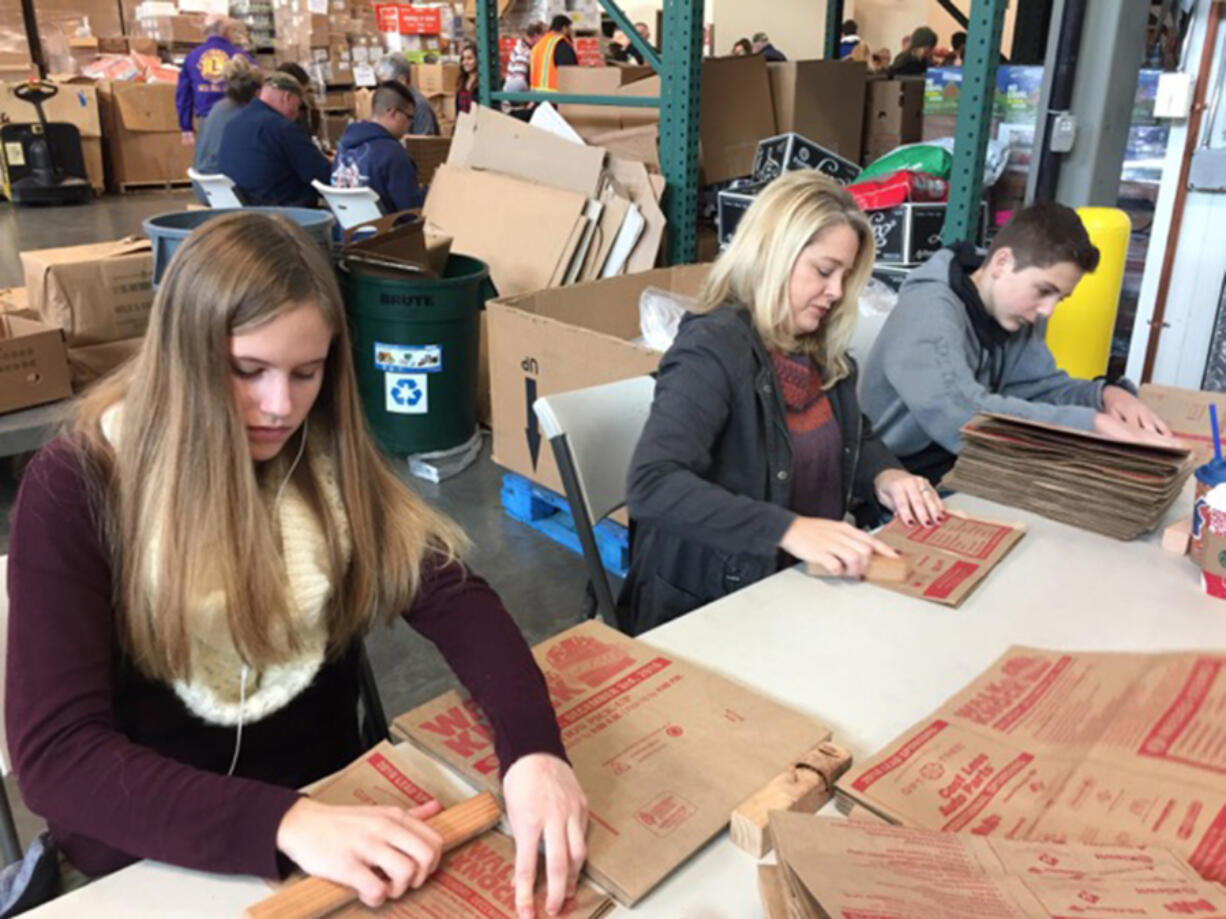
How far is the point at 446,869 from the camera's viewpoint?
79 centimetres

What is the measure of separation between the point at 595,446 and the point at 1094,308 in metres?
1.79

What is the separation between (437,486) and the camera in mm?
3283

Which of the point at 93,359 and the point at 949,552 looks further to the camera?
the point at 93,359

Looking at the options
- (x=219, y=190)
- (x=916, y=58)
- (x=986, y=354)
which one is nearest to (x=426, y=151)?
(x=219, y=190)

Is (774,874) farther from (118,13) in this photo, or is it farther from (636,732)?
(118,13)

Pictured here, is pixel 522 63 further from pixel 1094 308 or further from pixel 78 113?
pixel 78 113

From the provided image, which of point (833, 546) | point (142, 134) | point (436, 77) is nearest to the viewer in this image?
point (833, 546)

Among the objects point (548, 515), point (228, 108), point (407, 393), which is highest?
point (228, 108)

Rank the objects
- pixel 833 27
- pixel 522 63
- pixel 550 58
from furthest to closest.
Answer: pixel 522 63
pixel 550 58
pixel 833 27

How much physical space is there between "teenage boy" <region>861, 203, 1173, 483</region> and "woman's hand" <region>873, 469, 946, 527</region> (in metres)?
0.37

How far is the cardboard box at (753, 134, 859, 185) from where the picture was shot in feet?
11.2

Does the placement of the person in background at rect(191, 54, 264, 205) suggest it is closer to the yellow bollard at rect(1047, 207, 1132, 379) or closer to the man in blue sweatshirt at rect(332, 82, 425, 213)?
the man in blue sweatshirt at rect(332, 82, 425, 213)

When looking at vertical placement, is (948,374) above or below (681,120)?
below

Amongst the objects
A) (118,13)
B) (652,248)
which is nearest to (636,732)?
(652,248)
